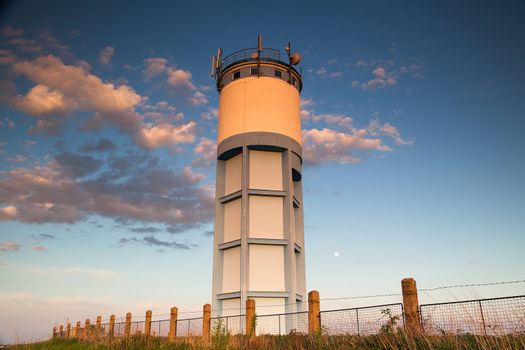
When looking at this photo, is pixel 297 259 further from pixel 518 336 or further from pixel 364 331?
pixel 518 336

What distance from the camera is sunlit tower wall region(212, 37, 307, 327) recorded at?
26.7 meters

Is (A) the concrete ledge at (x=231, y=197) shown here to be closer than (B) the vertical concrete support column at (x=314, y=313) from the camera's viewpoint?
No

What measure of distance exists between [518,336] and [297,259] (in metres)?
21.5

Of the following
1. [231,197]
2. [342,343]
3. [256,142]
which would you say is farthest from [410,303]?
[256,142]

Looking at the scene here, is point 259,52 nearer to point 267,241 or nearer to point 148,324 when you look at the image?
point 267,241

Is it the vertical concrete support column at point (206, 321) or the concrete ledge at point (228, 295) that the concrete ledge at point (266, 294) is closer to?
the concrete ledge at point (228, 295)

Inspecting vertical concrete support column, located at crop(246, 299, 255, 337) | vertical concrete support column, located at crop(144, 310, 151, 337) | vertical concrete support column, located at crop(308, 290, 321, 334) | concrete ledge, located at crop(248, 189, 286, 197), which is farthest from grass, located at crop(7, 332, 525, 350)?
concrete ledge, located at crop(248, 189, 286, 197)

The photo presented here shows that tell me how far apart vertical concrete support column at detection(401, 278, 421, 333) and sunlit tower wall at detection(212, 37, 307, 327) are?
49.0 ft

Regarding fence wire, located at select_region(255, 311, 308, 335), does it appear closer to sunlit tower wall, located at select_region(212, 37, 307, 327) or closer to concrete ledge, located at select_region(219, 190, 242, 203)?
sunlit tower wall, located at select_region(212, 37, 307, 327)

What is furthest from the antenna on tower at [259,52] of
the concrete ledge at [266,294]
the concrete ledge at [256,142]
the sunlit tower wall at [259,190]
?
the concrete ledge at [266,294]

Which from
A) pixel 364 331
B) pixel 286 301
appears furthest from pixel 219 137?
pixel 364 331

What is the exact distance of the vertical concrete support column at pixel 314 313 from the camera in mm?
14859

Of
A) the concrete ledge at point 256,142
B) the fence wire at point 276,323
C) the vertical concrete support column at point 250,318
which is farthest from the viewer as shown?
the concrete ledge at point 256,142

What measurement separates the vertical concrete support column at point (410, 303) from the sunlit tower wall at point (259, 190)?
1494 centimetres
